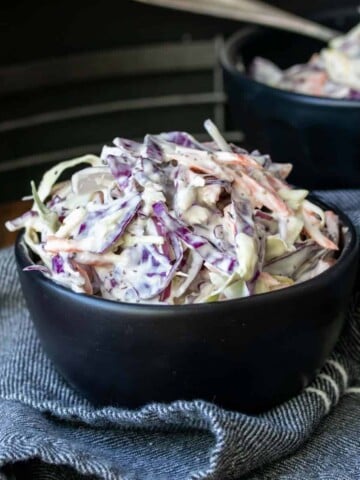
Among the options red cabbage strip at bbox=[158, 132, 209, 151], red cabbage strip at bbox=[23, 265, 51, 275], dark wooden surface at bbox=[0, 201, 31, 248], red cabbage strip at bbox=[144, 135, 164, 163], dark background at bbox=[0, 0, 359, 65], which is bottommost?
dark wooden surface at bbox=[0, 201, 31, 248]

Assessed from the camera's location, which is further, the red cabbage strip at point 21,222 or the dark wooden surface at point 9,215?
the dark wooden surface at point 9,215

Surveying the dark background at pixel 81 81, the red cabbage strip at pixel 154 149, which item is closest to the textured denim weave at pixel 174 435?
the red cabbage strip at pixel 154 149

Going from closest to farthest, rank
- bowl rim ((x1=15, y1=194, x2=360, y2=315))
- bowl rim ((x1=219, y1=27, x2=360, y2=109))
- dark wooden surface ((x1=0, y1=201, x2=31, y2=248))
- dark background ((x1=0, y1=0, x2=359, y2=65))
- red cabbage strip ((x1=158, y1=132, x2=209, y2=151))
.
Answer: bowl rim ((x1=15, y1=194, x2=360, y2=315)), red cabbage strip ((x1=158, y1=132, x2=209, y2=151)), bowl rim ((x1=219, y1=27, x2=360, y2=109)), dark wooden surface ((x1=0, y1=201, x2=31, y2=248)), dark background ((x1=0, y1=0, x2=359, y2=65))

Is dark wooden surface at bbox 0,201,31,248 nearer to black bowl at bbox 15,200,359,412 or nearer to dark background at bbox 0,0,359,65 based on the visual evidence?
dark background at bbox 0,0,359,65

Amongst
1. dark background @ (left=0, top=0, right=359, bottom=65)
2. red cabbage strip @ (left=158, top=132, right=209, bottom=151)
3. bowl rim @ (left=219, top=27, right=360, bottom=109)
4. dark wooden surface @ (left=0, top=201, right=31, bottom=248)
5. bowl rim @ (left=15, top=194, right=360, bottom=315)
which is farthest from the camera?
dark background @ (left=0, top=0, right=359, bottom=65)

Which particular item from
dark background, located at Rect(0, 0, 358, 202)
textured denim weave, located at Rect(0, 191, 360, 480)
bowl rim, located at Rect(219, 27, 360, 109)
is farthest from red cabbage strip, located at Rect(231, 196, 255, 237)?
dark background, located at Rect(0, 0, 358, 202)

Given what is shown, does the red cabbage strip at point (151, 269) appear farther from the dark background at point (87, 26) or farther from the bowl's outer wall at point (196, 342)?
the dark background at point (87, 26)
